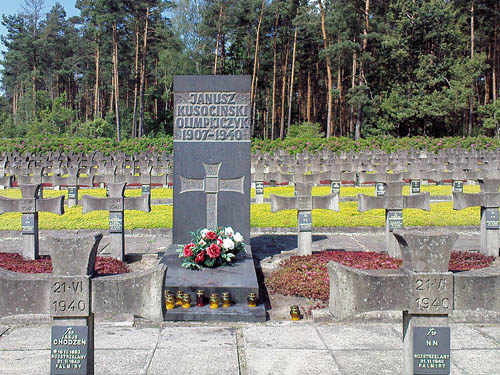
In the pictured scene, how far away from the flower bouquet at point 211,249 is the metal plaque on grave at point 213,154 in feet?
2.56

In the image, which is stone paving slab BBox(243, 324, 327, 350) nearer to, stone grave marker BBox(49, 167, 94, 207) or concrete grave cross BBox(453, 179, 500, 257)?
concrete grave cross BBox(453, 179, 500, 257)

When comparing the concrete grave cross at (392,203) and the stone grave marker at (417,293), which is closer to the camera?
the stone grave marker at (417,293)

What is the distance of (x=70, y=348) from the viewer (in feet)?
10.2

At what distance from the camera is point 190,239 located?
8.78 meters

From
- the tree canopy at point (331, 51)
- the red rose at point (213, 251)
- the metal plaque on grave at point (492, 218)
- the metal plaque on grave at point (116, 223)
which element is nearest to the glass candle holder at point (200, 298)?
the red rose at point (213, 251)

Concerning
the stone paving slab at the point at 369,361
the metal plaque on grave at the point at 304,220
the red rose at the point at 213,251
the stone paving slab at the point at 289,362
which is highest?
the metal plaque on grave at the point at 304,220

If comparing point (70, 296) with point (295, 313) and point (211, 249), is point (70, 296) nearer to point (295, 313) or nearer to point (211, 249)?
point (295, 313)

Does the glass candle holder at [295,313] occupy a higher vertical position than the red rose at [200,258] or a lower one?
lower

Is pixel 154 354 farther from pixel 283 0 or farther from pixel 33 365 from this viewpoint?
pixel 283 0

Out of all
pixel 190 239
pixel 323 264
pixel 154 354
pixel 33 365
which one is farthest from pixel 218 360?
pixel 190 239

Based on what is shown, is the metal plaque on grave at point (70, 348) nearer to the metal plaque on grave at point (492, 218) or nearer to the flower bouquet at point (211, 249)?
the flower bouquet at point (211, 249)

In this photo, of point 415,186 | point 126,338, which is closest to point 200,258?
point 126,338

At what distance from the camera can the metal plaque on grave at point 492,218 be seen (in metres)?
8.96

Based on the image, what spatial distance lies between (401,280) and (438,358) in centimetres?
54
